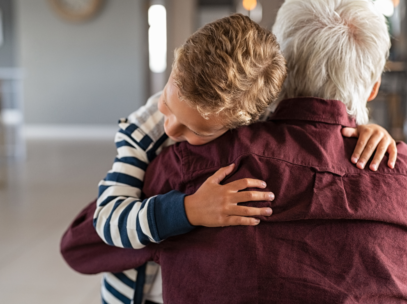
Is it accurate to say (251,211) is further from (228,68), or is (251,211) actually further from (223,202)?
(228,68)

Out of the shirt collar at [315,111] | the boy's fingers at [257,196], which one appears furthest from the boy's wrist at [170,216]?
the shirt collar at [315,111]

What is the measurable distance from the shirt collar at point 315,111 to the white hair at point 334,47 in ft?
0.13

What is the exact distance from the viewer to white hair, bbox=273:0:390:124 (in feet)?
2.52

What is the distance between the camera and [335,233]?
66 cm

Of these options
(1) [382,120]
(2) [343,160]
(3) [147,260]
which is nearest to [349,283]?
(2) [343,160]

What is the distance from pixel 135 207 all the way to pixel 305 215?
0.28 meters

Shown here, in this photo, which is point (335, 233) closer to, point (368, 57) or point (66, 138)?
point (368, 57)

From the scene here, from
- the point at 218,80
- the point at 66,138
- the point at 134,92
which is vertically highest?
the point at 218,80

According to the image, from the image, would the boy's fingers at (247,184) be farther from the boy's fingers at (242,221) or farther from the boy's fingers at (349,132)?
the boy's fingers at (349,132)

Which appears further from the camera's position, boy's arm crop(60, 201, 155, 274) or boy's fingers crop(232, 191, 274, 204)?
boy's arm crop(60, 201, 155, 274)

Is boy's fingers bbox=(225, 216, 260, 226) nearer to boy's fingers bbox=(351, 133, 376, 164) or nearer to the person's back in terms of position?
the person's back

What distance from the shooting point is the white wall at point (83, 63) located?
673cm

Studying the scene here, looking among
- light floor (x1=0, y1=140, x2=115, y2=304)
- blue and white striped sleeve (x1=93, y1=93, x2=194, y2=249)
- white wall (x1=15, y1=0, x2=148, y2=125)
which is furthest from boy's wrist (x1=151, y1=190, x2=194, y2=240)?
white wall (x1=15, y1=0, x2=148, y2=125)

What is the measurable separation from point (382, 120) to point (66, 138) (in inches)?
189
